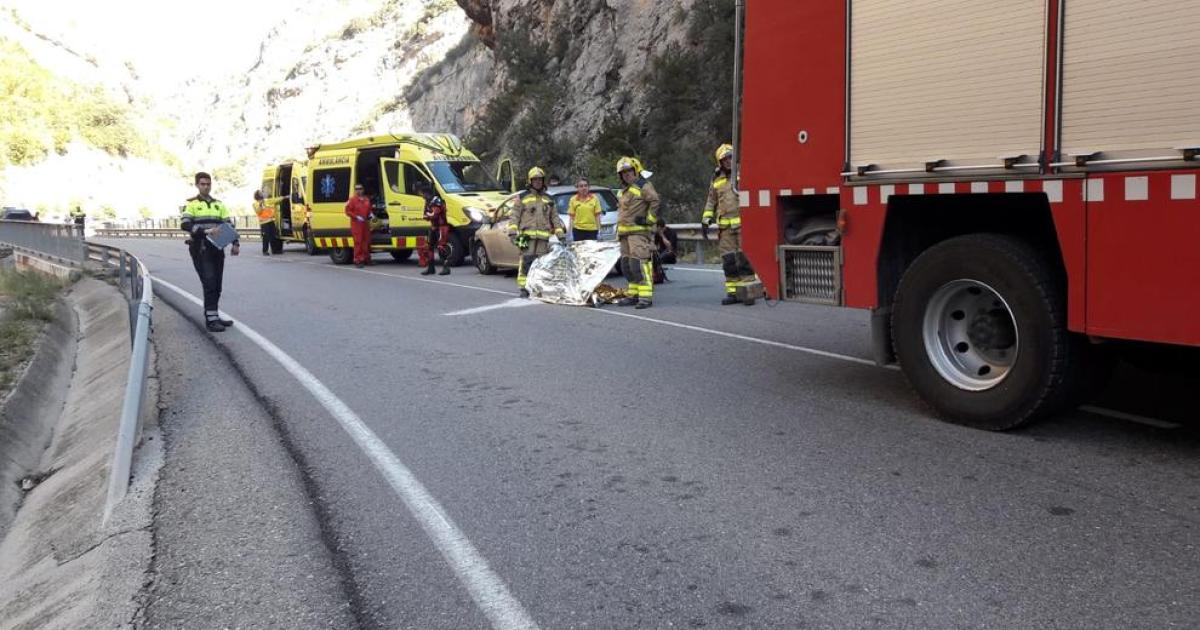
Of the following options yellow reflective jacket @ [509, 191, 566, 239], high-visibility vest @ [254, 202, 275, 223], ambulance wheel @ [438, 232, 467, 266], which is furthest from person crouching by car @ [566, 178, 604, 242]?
high-visibility vest @ [254, 202, 275, 223]

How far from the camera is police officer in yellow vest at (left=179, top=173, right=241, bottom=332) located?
37.3 feet

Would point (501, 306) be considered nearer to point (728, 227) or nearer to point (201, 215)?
point (728, 227)

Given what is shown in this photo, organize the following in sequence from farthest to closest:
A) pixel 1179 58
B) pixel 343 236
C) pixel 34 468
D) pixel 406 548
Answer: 1. pixel 343 236
2. pixel 34 468
3. pixel 1179 58
4. pixel 406 548

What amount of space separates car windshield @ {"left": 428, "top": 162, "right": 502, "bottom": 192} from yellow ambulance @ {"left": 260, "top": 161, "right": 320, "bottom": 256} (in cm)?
465

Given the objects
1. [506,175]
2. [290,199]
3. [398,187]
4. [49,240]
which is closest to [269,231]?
[290,199]

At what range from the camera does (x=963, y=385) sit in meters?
5.86

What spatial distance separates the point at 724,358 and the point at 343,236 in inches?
624

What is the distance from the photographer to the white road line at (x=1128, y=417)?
5.68m

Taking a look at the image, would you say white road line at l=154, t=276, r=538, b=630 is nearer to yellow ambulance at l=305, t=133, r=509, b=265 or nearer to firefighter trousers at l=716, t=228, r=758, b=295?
firefighter trousers at l=716, t=228, r=758, b=295

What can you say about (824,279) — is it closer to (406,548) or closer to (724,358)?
(724,358)

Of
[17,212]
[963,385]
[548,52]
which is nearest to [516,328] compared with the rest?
[963,385]

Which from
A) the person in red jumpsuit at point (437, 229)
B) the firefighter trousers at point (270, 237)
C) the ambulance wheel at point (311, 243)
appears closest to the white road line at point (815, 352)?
the person in red jumpsuit at point (437, 229)

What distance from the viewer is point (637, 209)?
12.4 meters

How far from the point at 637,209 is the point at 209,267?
5034 mm
